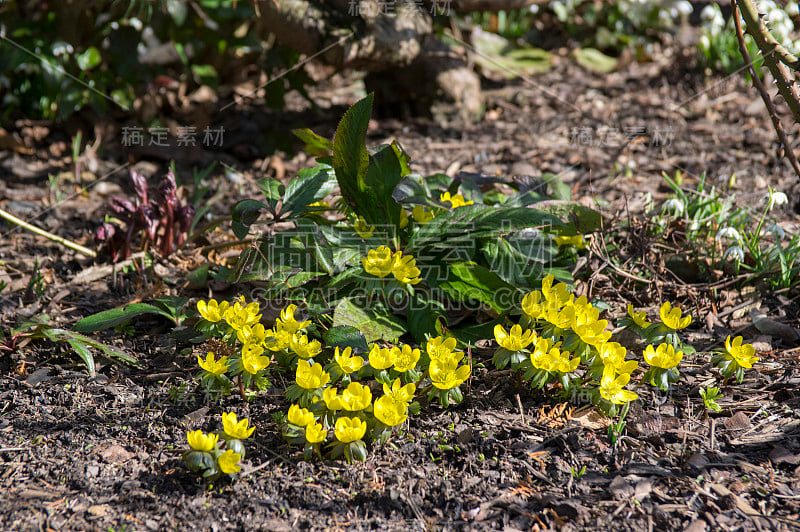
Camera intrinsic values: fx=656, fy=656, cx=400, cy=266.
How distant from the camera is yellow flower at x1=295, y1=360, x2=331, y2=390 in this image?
1848 mm

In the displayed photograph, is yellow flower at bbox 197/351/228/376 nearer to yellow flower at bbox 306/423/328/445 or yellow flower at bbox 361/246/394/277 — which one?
yellow flower at bbox 306/423/328/445

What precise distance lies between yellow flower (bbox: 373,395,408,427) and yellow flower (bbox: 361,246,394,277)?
53cm

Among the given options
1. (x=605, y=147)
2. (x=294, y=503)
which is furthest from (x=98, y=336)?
(x=605, y=147)

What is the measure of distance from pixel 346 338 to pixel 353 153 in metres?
0.68

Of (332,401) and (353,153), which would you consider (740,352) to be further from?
(353,153)

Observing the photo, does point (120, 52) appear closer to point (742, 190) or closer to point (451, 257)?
point (451, 257)

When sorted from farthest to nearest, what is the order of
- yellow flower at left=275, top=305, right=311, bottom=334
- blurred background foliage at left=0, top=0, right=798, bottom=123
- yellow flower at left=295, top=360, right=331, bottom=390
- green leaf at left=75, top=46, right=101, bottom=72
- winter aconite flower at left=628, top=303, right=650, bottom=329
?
green leaf at left=75, top=46, right=101, bottom=72
blurred background foliage at left=0, top=0, right=798, bottom=123
winter aconite flower at left=628, top=303, right=650, bottom=329
yellow flower at left=275, top=305, right=311, bottom=334
yellow flower at left=295, top=360, right=331, bottom=390

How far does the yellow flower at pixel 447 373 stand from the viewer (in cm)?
188

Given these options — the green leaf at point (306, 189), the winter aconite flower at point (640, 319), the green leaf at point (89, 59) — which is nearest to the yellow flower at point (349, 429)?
the green leaf at point (306, 189)

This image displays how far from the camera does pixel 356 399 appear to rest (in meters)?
1.78

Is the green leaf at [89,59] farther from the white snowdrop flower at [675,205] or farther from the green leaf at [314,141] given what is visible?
the white snowdrop flower at [675,205]

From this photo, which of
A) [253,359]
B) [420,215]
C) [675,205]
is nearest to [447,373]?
[253,359]

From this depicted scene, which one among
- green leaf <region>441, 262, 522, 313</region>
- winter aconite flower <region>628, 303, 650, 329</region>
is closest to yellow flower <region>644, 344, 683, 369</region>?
winter aconite flower <region>628, 303, 650, 329</region>

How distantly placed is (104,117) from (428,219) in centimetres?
258
